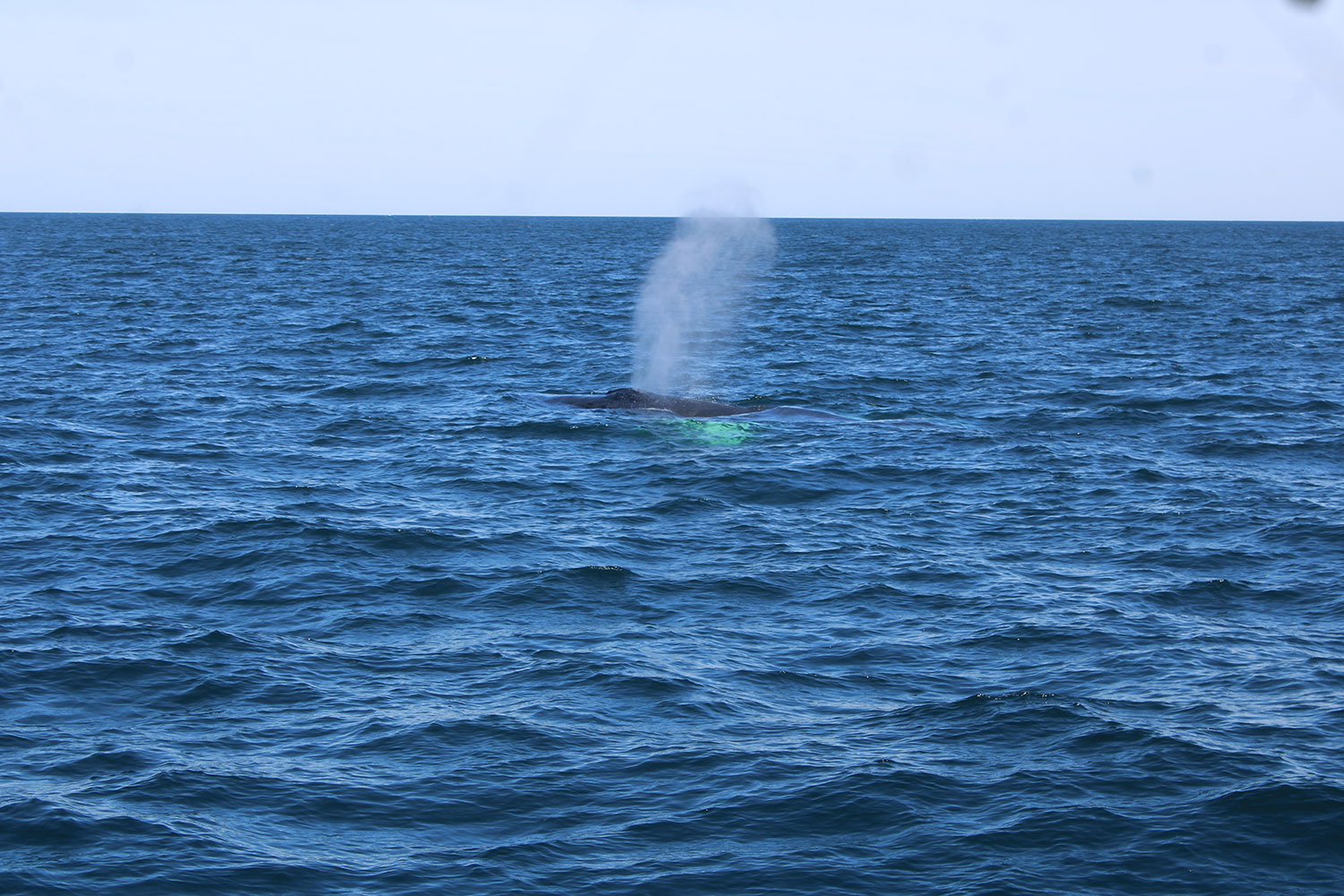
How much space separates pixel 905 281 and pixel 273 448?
69.5m

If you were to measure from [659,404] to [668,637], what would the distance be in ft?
54.6

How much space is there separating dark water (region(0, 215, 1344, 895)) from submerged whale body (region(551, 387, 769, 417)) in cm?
74

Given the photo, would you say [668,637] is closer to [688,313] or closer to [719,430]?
[719,430]

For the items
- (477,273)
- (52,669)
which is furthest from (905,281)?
(52,669)

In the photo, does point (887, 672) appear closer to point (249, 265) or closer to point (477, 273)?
point (477, 273)

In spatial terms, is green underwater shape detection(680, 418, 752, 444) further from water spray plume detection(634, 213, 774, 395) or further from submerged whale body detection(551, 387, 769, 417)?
water spray plume detection(634, 213, 774, 395)

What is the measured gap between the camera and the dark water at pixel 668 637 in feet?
38.4

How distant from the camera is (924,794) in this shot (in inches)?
494

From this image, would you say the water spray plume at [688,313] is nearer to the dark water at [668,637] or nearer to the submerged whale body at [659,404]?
the dark water at [668,637]

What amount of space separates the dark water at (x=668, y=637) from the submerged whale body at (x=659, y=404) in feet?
2.44

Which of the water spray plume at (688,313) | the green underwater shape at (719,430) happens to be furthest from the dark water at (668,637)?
the water spray plume at (688,313)

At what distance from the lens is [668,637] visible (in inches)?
667

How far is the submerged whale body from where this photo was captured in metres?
32.2

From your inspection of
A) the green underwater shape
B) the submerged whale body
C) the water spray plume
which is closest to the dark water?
the green underwater shape
